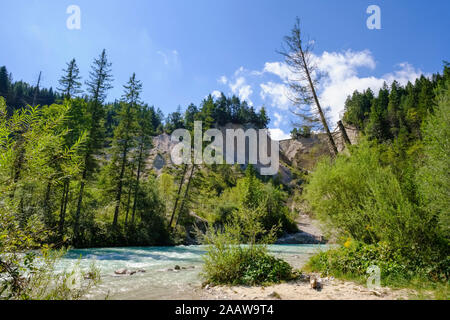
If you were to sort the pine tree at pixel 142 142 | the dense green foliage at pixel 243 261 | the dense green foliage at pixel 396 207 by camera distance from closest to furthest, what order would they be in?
the dense green foliage at pixel 396 207 < the dense green foliage at pixel 243 261 < the pine tree at pixel 142 142

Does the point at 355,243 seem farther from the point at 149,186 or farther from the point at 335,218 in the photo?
the point at 149,186

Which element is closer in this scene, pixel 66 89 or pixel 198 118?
pixel 66 89

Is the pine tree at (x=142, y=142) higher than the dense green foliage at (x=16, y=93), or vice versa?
the dense green foliage at (x=16, y=93)

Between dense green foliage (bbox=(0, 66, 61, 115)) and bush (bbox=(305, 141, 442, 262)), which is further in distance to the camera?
dense green foliage (bbox=(0, 66, 61, 115))

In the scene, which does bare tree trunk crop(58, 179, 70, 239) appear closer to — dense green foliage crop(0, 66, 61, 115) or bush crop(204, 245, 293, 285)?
bush crop(204, 245, 293, 285)

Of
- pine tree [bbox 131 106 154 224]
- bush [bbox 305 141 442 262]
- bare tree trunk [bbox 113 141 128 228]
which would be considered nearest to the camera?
bush [bbox 305 141 442 262]

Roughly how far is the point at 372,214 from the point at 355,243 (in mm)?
1798

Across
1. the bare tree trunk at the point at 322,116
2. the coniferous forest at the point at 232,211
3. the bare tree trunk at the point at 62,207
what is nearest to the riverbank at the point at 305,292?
the coniferous forest at the point at 232,211

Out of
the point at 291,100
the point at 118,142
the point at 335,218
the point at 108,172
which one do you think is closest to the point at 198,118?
the point at 118,142

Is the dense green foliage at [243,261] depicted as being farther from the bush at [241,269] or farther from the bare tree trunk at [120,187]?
the bare tree trunk at [120,187]

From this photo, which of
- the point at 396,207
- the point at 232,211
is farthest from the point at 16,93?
the point at 396,207

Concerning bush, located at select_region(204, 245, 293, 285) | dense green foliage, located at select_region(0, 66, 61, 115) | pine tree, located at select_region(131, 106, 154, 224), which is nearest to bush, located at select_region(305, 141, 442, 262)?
bush, located at select_region(204, 245, 293, 285)

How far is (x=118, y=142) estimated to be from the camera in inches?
938

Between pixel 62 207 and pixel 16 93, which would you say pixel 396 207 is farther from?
pixel 16 93
